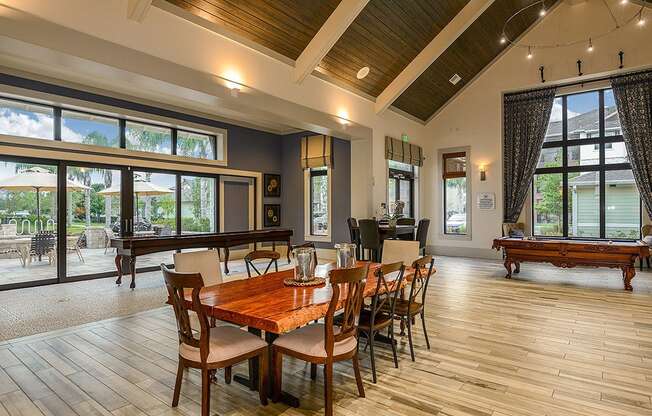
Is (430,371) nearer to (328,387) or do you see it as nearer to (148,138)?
(328,387)

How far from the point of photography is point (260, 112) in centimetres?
582

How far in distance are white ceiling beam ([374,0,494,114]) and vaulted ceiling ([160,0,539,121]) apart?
0.09 metres

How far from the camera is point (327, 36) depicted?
5.55 metres

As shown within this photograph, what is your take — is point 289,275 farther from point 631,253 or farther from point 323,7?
point 631,253

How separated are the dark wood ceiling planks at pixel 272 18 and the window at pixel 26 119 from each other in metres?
3.49

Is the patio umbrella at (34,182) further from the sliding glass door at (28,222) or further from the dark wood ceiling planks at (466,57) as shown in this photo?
the dark wood ceiling planks at (466,57)

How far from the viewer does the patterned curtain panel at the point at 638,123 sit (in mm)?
7621

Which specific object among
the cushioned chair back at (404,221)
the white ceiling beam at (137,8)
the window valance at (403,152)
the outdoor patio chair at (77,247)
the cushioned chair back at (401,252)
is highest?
the white ceiling beam at (137,8)

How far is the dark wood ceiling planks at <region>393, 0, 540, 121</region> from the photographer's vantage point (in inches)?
299

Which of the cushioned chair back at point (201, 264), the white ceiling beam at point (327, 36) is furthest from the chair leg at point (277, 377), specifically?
the white ceiling beam at point (327, 36)

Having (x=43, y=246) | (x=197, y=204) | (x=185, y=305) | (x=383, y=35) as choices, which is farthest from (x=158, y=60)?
(x=197, y=204)

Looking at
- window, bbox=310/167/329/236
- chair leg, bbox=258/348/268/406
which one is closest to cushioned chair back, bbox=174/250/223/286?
chair leg, bbox=258/348/268/406

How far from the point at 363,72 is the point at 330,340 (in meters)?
5.87

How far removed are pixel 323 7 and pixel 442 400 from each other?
16.7ft
